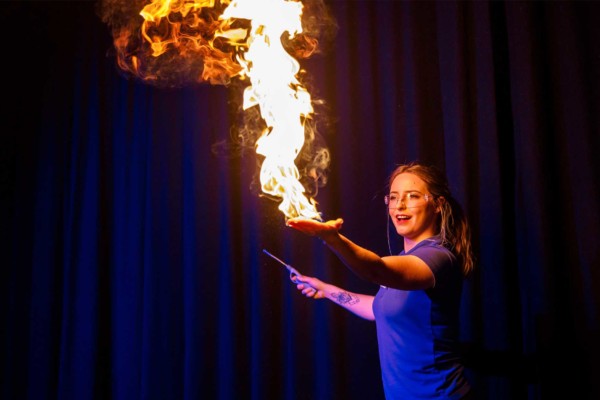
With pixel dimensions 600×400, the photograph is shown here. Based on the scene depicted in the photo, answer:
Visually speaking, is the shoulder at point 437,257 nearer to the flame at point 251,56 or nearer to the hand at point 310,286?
the flame at point 251,56

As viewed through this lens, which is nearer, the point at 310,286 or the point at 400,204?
the point at 400,204

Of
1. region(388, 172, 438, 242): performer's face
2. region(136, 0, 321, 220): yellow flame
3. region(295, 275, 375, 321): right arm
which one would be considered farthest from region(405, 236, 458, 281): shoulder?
region(295, 275, 375, 321): right arm

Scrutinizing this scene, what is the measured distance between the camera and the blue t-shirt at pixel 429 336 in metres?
1.95

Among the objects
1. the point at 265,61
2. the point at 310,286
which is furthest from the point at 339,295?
the point at 265,61

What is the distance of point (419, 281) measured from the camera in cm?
178

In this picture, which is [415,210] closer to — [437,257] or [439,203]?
[439,203]

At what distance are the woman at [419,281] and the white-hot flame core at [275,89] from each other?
1.52ft

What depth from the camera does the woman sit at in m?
1.69

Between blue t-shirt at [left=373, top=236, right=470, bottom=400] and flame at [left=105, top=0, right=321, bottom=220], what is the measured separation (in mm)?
531

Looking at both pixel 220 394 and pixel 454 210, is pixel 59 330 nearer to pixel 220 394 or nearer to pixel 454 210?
pixel 220 394

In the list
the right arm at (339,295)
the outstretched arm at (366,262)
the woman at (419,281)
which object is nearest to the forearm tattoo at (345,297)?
the right arm at (339,295)

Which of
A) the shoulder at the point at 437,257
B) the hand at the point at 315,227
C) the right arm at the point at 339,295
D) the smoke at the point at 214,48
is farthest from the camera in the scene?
the smoke at the point at 214,48

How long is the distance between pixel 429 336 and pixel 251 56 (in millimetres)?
1750

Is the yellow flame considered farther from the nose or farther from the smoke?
the nose
